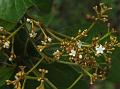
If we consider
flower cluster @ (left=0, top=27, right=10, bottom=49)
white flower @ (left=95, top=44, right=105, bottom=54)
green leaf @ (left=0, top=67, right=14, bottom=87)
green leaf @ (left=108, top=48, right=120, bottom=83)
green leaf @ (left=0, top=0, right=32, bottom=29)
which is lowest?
green leaf @ (left=108, top=48, right=120, bottom=83)

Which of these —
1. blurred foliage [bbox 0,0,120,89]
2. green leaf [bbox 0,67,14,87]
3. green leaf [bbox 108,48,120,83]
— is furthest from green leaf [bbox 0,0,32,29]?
green leaf [bbox 108,48,120,83]

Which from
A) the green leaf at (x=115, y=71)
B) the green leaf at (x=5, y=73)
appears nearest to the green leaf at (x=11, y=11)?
the green leaf at (x=5, y=73)

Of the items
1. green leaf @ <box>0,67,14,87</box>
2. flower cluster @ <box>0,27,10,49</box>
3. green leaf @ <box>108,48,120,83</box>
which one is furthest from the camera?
green leaf @ <box>108,48,120,83</box>

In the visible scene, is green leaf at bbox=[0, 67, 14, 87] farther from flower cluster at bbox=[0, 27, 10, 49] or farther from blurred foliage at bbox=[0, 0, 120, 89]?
flower cluster at bbox=[0, 27, 10, 49]

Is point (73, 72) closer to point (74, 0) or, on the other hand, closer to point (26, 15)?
point (26, 15)

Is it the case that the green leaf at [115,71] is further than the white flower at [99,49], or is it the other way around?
the green leaf at [115,71]

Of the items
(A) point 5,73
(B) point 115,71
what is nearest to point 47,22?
(B) point 115,71

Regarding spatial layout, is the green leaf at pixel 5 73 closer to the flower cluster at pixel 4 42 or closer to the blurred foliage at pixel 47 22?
the blurred foliage at pixel 47 22
